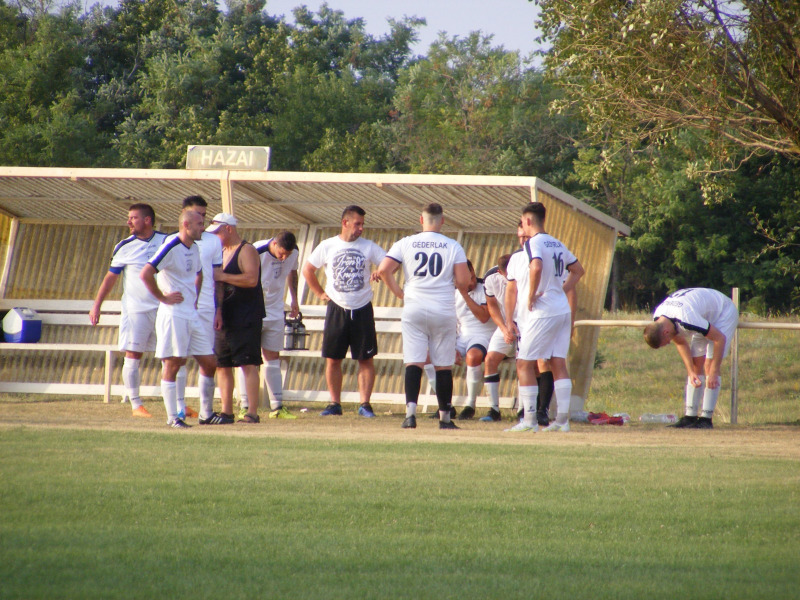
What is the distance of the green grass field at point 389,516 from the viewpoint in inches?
165

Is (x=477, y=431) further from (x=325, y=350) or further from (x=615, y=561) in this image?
(x=615, y=561)

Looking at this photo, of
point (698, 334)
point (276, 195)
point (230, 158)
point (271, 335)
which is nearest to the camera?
point (698, 334)

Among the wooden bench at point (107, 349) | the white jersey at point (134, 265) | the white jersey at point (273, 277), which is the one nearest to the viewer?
the white jersey at point (134, 265)

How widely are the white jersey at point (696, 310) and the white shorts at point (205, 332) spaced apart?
4.54m

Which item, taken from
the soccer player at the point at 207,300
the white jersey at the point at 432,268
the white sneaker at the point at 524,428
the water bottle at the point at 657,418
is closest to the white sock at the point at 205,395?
the soccer player at the point at 207,300

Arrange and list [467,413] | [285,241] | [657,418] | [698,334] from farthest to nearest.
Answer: [657,418] < [467,413] < [285,241] < [698,334]

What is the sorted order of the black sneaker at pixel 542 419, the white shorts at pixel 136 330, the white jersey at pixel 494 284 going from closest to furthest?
the white shorts at pixel 136 330 < the black sneaker at pixel 542 419 < the white jersey at pixel 494 284

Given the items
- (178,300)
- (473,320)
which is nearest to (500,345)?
(473,320)

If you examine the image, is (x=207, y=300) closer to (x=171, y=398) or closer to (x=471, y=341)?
(x=171, y=398)

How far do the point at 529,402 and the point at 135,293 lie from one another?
4.21 meters

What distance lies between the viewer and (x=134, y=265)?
34.8ft

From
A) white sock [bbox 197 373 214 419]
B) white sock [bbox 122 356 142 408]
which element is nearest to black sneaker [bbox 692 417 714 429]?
white sock [bbox 197 373 214 419]

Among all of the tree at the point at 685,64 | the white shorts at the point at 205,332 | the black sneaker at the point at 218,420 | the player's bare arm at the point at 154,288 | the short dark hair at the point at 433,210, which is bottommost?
the black sneaker at the point at 218,420

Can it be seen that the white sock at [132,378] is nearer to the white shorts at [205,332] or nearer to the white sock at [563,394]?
the white shorts at [205,332]
